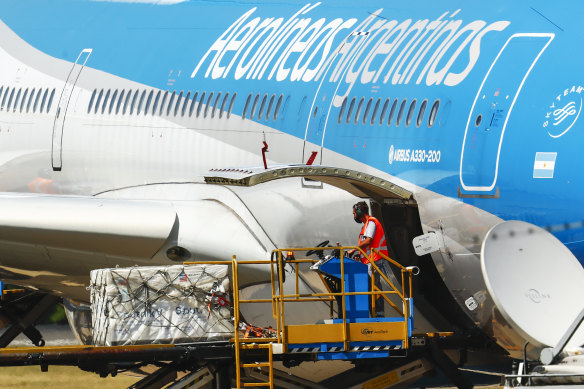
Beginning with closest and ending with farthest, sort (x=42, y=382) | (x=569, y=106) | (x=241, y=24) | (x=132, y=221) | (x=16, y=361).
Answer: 1. (x=569, y=106)
2. (x=16, y=361)
3. (x=132, y=221)
4. (x=241, y=24)
5. (x=42, y=382)

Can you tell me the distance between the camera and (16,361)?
12555 mm

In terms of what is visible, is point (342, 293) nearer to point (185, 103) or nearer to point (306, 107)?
point (306, 107)

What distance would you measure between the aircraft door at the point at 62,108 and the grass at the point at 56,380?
5.36m

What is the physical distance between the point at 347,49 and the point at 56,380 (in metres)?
9.86

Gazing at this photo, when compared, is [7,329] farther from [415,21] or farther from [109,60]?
[415,21]

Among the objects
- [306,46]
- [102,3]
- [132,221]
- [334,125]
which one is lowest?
[132,221]

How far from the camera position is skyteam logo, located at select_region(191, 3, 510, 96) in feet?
40.3

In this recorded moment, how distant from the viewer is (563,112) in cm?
1133

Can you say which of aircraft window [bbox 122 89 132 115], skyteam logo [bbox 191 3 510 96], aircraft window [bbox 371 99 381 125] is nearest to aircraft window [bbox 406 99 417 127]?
skyteam logo [bbox 191 3 510 96]

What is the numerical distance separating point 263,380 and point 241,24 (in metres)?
4.61

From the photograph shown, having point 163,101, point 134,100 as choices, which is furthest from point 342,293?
point 134,100

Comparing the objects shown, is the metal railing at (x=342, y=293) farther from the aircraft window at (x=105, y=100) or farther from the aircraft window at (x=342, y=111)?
the aircraft window at (x=105, y=100)

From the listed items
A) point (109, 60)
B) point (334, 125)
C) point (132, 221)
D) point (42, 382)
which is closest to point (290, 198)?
point (334, 125)

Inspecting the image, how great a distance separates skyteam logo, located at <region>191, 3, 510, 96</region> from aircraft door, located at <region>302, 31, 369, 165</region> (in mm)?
15
